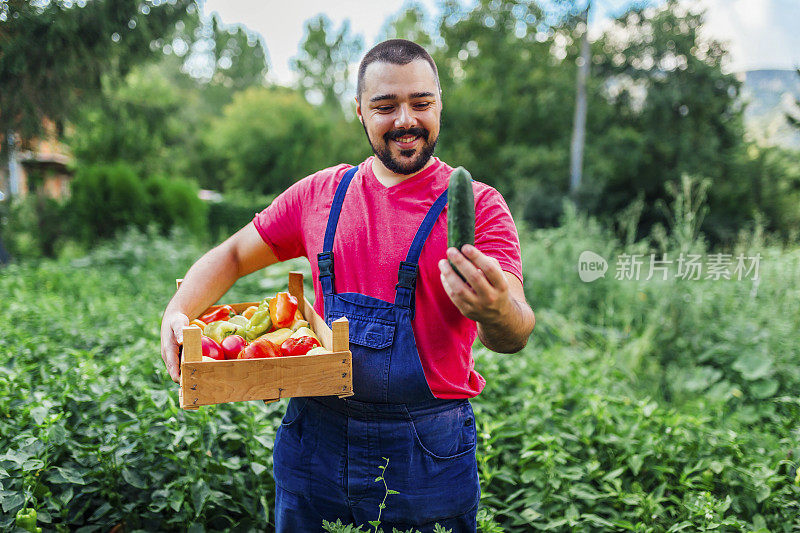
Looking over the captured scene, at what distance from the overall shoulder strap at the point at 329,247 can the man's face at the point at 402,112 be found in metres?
0.20

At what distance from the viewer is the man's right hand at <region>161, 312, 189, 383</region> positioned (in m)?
1.75

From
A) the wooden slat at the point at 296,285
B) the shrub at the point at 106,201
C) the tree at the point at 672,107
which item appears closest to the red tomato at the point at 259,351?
the wooden slat at the point at 296,285

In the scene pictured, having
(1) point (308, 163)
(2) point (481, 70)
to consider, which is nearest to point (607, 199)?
(2) point (481, 70)

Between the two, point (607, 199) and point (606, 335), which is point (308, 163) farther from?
point (606, 335)

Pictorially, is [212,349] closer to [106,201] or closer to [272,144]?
[106,201]

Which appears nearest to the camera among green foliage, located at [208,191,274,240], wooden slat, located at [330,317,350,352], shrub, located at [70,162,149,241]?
wooden slat, located at [330,317,350,352]

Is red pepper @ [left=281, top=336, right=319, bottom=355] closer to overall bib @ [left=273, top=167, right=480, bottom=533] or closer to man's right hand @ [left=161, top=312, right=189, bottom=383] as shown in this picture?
overall bib @ [left=273, top=167, right=480, bottom=533]

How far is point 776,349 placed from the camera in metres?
4.28

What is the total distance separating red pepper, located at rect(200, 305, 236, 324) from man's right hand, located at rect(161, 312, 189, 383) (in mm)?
169

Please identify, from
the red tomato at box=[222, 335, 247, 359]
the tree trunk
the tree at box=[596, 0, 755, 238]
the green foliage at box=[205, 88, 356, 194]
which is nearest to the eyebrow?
the red tomato at box=[222, 335, 247, 359]

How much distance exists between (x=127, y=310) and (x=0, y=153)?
4.04 meters

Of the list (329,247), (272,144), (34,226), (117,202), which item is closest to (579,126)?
(272,144)

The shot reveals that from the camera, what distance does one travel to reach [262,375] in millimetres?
1575

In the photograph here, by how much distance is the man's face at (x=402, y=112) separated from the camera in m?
1.82
